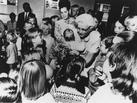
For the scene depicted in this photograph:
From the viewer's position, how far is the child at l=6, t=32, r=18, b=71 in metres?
2.52

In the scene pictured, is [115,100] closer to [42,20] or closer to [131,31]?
[131,31]

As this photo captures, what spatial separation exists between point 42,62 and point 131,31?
3.05 ft

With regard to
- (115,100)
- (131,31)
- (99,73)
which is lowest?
(115,100)

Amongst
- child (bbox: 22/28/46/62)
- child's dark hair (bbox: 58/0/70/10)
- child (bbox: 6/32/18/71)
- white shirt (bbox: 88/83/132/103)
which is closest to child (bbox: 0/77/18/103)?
child (bbox: 6/32/18/71)

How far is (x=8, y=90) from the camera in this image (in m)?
2.65

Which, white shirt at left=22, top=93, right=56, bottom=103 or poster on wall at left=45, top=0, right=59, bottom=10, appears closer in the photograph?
poster on wall at left=45, top=0, right=59, bottom=10

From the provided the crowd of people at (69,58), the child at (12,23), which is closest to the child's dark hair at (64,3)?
the crowd of people at (69,58)

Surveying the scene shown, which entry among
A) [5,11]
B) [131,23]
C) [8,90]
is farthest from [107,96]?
[5,11]

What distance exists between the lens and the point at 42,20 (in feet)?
8.13

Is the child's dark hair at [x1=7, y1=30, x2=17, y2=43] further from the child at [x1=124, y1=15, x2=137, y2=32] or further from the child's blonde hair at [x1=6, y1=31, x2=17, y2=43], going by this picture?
the child at [x1=124, y1=15, x2=137, y2=32]

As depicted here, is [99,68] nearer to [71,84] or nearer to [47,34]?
[71,84]

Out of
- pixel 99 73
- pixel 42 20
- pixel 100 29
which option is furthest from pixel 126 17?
pixel 42 20

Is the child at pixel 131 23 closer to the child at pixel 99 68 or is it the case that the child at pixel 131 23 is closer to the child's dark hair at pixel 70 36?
the child at pixel 99 68

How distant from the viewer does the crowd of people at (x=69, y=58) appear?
2490 mm
